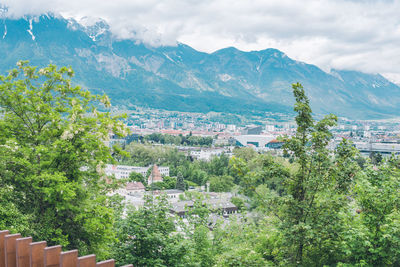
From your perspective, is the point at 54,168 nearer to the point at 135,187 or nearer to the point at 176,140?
the point at 135,187

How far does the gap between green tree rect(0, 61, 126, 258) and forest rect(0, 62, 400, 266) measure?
29mm

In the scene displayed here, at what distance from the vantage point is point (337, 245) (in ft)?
19.4

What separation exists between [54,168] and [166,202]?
266 centimetres

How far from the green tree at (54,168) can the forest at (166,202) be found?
0.03 meters

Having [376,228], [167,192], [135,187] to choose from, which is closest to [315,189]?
[376,228]

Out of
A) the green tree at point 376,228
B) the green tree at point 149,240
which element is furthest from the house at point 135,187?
the green tree at point 376,228

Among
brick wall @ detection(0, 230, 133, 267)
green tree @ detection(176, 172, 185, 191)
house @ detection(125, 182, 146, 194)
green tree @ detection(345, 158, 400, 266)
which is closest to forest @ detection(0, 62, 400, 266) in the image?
green tree @ detection(345, 158, 400, 266)

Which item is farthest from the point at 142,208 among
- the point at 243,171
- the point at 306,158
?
the point at 306,158

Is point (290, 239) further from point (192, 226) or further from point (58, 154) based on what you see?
point (58, 154)

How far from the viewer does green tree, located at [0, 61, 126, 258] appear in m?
7.29

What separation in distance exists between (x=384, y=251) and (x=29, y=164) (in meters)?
7.04

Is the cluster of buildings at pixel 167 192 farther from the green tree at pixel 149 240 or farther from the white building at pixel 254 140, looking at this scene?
the white building at pixel 254 140

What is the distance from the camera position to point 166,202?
8109mm

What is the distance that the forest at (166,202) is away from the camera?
5.82 metres
